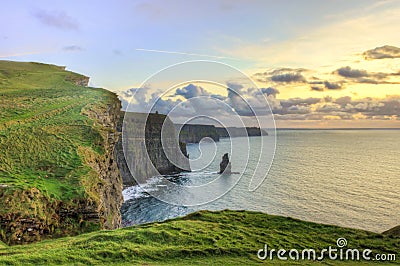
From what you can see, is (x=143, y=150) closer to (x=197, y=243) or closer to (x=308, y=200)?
(x=308, y=200)

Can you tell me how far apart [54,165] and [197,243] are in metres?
19.9

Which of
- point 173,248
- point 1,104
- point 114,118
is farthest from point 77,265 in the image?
point 114,118

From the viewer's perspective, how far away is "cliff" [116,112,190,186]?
95.8m

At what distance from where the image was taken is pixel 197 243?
62.6 ft

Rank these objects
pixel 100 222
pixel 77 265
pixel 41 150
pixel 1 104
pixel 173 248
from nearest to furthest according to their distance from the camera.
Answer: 1. pixel 77 265
2. pixel 173 248
3. pixel 100 222
4. pixel 41 150
5. pixel 1 104

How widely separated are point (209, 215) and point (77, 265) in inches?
463

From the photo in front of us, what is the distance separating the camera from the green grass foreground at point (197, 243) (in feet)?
54.7

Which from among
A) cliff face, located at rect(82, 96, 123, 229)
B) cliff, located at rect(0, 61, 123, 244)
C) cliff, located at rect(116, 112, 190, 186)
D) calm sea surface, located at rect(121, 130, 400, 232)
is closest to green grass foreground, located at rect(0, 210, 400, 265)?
cliff, located at rect(0, 61, 123, 244)

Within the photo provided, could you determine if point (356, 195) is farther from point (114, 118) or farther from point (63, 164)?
point (63, 164)

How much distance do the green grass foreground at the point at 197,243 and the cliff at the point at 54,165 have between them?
6.36 m

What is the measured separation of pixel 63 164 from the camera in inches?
1326

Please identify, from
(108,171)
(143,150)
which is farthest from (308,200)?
(143,150)

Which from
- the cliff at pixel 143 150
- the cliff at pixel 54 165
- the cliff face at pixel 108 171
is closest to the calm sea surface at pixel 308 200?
the cliff at pixel 143 150

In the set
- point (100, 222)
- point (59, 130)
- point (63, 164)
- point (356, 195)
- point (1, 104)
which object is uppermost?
point (1, 104)
